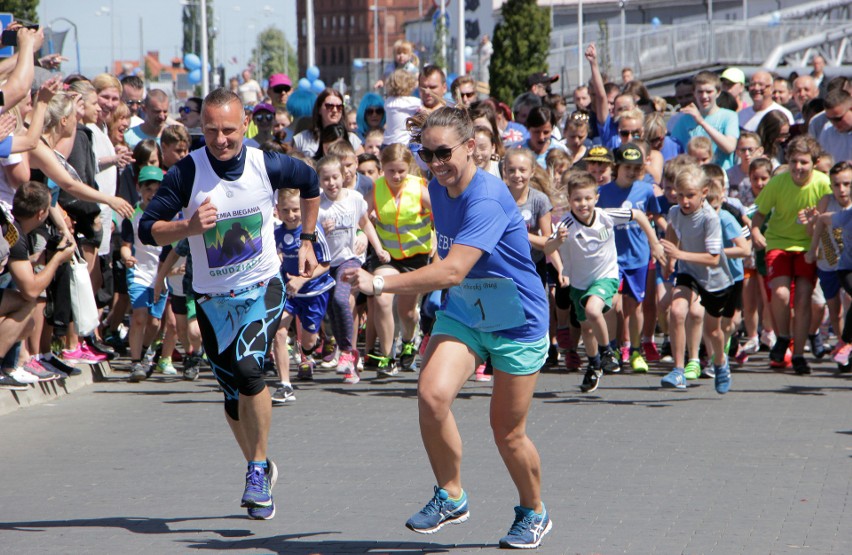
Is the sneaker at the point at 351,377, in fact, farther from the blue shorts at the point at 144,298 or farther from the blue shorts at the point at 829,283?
the blue shorts at the point at 829,283

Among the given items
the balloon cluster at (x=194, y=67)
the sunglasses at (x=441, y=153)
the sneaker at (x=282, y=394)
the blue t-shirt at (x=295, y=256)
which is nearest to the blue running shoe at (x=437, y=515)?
the sunglasses at (x=441, y=153)

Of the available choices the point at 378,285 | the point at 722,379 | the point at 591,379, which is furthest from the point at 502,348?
the point at 722,379

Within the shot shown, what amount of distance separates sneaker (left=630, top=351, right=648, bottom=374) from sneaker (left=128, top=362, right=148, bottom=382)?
425 centimetres

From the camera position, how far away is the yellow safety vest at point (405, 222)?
11.3 m

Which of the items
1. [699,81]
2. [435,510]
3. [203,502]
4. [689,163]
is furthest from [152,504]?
[699,81]

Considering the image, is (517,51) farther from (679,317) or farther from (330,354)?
(679,317)

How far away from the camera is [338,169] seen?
435 inches

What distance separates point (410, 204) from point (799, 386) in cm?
Result: 361

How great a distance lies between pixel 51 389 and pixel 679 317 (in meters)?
4.99

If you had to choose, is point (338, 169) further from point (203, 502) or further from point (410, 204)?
point (203, 502)

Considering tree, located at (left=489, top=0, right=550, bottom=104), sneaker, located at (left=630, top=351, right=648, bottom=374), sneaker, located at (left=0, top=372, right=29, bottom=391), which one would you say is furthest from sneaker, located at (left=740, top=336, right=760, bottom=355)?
tree, located at (left=489, top=0, right=550, bottom=104)

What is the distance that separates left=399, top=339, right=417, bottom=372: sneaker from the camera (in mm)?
11656

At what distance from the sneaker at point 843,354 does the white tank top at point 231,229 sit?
262 inches

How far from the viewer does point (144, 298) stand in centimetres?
1118
